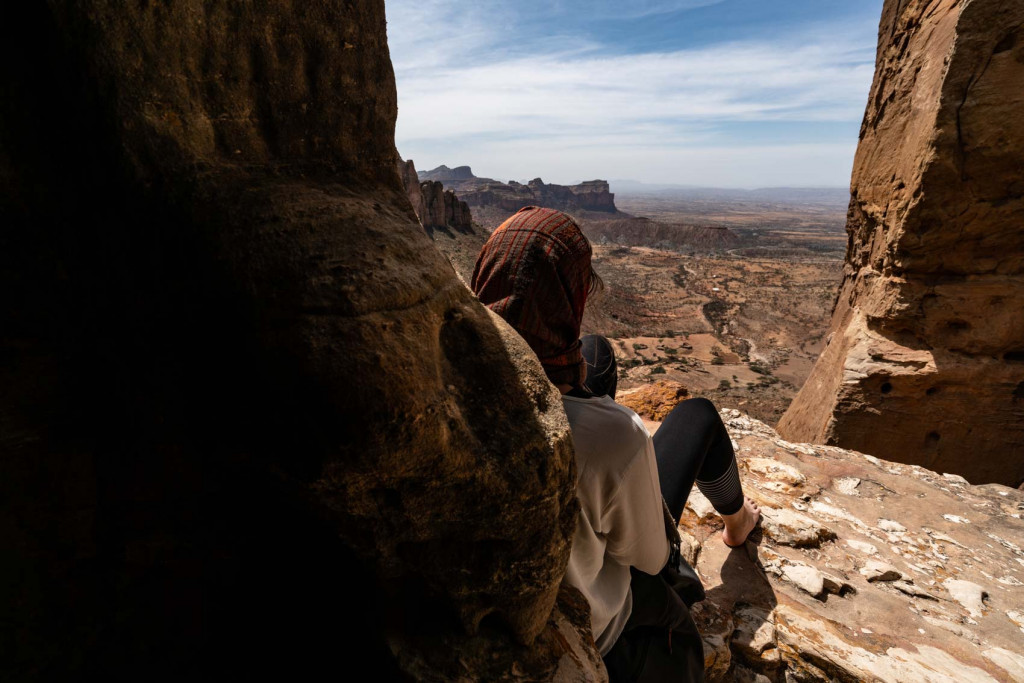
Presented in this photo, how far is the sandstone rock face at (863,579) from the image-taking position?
208cm

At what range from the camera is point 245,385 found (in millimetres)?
914

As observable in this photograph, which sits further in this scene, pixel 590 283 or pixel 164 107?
pixel 590 283

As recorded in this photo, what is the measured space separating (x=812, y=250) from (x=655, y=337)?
48858 mm

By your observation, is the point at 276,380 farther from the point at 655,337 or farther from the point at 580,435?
the point at 655,337

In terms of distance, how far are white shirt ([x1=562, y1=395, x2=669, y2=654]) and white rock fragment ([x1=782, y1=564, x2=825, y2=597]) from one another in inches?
53.3

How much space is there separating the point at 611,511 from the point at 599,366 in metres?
0.83

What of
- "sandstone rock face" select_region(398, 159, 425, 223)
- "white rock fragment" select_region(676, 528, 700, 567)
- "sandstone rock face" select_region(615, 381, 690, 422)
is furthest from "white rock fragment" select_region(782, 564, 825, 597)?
"sandstone rock face" select_region(398, 159, 425, 223)

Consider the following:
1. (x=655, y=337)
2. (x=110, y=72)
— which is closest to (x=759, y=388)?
(x=655, y=337)

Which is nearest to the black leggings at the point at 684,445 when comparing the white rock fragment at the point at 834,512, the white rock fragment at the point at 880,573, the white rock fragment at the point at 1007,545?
the white rock fragment at the point at 880,573

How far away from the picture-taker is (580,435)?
1258 millimetres

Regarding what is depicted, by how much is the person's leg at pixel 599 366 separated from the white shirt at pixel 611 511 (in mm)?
675

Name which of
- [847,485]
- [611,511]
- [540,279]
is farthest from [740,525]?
[540,279]

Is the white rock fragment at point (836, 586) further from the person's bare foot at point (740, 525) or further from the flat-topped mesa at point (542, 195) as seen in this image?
the flat-topped mesa at point (542, 195)

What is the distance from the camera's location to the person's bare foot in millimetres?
2502
